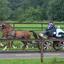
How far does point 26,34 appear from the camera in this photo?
10398mm

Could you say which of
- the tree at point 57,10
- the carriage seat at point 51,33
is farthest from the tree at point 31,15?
the carriage seat at point 51,33

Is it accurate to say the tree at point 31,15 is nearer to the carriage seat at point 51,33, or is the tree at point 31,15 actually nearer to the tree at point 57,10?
the tree at point 57,10

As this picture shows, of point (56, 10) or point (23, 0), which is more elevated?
point (23, 0)

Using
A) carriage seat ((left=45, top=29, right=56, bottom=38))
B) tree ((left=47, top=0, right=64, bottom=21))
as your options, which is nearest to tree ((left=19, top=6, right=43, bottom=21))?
tree ((left=47, top=0, right=64, bottom=21))

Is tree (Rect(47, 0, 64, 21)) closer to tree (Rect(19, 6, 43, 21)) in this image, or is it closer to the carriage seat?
tree (Rect(19, 6, 43, 21))

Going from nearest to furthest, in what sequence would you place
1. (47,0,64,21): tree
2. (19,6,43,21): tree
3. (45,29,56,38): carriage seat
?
(45,29,56,38): carriage seat
(19,6,43,21): tree
(47,0,64,21): tree

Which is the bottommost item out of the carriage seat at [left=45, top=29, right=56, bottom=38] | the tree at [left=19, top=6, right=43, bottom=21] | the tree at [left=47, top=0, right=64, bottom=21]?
the carriage seat at [left=45, top=29, right=56, bottom=38]

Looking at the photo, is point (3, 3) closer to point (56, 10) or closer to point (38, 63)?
point (56, 10)

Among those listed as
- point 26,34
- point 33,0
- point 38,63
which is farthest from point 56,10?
point 38,63

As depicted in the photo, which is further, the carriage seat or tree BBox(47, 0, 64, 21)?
tree BBox(47, 0, 64, 21)

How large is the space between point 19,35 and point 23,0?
88666mm

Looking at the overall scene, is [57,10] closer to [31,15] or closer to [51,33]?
[31,15]

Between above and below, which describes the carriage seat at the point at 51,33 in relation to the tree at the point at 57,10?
below

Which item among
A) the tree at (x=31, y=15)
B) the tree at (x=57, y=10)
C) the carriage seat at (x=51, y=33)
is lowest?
the carriage seat at (x=51, y=33)
